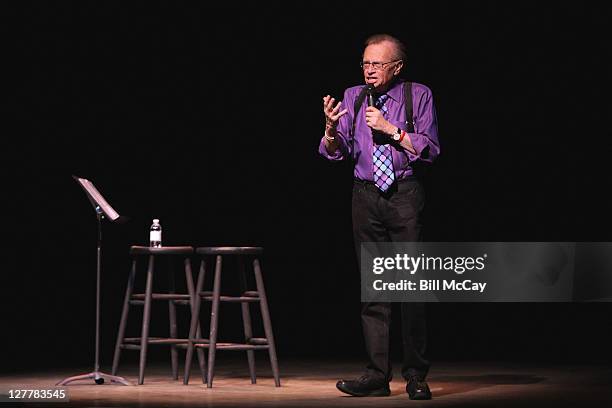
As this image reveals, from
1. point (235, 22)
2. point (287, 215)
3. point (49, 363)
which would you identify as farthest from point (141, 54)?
point (49, 363)

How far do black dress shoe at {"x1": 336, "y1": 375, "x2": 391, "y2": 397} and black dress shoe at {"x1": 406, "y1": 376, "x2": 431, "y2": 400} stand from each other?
0.17m

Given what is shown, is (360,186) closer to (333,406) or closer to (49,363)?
(333,406)

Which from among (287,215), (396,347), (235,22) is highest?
(235,22)

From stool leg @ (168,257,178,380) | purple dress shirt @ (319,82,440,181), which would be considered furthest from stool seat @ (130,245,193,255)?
purple dress shirt @ (319,82,440,181)

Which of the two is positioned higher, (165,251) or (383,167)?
(383,167)

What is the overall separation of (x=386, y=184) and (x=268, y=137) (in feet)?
12.4

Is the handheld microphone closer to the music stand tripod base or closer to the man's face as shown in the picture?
the man's face

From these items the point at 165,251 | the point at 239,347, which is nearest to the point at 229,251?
the point at 165,251

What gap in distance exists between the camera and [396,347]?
8.75 meters

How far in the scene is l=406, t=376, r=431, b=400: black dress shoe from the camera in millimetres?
5637

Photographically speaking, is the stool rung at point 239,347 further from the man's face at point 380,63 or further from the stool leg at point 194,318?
the man's face at point 380,63

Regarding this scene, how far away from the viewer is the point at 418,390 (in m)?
5.65

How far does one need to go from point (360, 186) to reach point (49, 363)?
9.00ft

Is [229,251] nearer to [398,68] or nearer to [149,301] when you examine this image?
[149,301]
